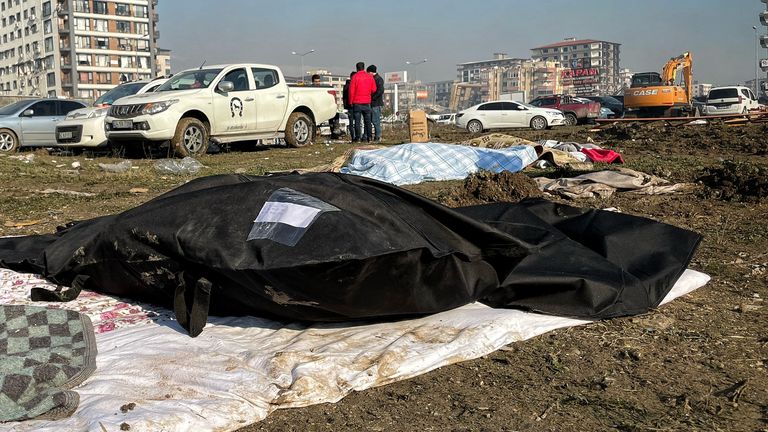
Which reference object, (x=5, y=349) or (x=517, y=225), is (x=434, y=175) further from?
(x=5, y=349)

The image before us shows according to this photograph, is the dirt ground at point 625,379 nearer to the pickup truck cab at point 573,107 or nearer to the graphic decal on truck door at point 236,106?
the graphic decal on truck door at point 236,106

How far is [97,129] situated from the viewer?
14195mm

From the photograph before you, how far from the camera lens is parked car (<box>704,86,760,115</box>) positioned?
104 feet

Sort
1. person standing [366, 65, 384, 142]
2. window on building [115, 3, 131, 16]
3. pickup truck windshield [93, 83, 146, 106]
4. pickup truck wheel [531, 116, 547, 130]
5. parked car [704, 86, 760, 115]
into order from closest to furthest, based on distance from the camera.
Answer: pickup truck windshield [93, 83, 146, 106]
person standing [366, 65, 384, 142]
pickup truck wheel [531, 116, 547, 130]
parked car [704, 86, 760, 115]
window on building [115, 3, 131, 16]

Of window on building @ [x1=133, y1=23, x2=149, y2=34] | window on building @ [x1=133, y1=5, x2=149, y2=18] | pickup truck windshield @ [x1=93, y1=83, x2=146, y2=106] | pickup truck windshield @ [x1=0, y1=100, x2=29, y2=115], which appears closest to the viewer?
pickup truck windshield @ [x1=0, y1=100, x2=29, y2=115]

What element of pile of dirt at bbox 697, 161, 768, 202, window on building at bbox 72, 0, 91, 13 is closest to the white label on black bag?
pile of dirt at bbox 697, 161, 768, 202

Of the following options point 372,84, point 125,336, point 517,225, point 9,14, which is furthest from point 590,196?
point 9,14

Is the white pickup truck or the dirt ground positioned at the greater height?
the white pickup truck

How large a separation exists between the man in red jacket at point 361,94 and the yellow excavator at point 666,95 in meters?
16.8

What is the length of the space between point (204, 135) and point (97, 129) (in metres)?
2.51

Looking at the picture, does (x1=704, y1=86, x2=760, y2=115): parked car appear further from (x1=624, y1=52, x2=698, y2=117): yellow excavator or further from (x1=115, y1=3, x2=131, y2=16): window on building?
(x1=115, y1=3, x2=131, y2=16): window on building

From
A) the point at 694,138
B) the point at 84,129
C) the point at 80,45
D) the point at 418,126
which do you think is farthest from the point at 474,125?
the point at 80,45

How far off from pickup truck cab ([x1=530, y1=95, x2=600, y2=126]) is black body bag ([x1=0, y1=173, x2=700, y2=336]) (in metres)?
27.0

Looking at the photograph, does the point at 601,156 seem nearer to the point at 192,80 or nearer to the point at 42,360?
the point at 192,80
